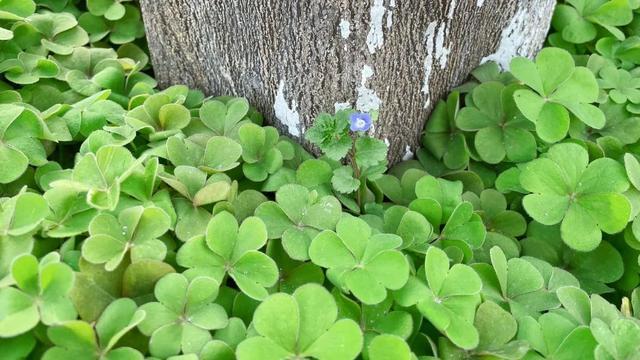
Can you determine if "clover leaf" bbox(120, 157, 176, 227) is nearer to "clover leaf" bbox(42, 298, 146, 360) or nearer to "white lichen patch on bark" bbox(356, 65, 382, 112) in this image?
"clover leaf" bbox(42, 298, 146, 360)

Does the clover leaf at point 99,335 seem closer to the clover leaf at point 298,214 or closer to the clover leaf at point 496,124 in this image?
the clover leaf at point 298,214

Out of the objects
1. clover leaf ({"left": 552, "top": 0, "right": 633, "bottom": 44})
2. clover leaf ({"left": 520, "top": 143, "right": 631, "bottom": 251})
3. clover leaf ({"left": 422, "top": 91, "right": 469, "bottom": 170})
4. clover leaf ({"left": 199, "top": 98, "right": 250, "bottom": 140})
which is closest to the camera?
clover leaf ({"left": 520, "top": 143, "right": 631, "bottom": 251})

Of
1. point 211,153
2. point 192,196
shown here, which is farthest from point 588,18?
point 192,196

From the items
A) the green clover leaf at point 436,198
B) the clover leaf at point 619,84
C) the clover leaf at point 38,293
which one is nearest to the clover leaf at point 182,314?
the clover leaf at point 38,293

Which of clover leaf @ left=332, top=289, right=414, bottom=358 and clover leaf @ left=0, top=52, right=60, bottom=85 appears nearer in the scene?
clover leaf @ left=332, top=289, right=414, bottom=358

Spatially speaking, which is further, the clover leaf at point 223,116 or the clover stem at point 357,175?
the clover leaf at point 223,116

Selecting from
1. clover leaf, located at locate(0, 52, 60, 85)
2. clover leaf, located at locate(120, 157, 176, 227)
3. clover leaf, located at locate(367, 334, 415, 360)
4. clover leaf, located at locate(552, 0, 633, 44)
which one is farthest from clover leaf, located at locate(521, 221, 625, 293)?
clover leaf, located at locate(0, 52, 60, 85)

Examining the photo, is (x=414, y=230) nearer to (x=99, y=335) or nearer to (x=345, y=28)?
(x=345, y=28)
